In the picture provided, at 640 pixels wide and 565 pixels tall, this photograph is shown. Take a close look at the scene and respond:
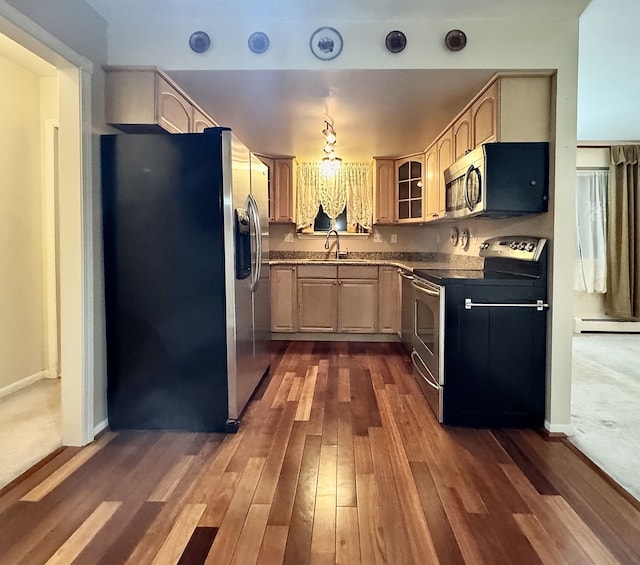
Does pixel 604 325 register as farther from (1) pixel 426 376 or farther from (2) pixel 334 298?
(1) pixel 426 376

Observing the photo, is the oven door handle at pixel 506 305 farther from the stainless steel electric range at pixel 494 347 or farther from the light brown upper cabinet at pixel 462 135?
the light brown upper cabinet at pixel 462 135

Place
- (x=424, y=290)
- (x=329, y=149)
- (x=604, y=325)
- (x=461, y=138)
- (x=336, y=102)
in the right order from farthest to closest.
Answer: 1. (x=604, y=325)
2. (x=329, y=149)
3. (x=461, y=138)
4. (x=336, y=102)
5. (x=424, y=290)

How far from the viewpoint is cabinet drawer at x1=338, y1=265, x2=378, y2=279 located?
500 centimetres

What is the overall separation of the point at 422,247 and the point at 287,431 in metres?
3.63

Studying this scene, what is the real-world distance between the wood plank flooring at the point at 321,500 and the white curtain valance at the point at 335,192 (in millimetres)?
3299

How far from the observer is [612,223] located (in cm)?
549

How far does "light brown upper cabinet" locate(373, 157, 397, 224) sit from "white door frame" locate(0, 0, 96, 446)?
11.6 feet

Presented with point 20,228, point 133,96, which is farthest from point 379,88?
point 20,228

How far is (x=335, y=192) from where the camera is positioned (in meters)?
5.65

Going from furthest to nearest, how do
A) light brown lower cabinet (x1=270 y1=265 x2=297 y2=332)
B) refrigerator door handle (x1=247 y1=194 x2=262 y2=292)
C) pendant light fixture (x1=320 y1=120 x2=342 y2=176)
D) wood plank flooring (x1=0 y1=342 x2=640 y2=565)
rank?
light brown lower cabinet (x1=270 y1=265 x2=297 y2=332)
pendant light fixture (x1=320 y1=120 x2=342 y2=176)
refrigerator door handle (x1=247 y1=194 x2=262 y2=292)
wood plank flooring (x1=0 y1=342 x2=640 y2=565)

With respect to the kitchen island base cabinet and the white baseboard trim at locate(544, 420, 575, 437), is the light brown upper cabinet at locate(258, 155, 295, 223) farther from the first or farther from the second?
the white baseboard trim at locate(544, 420, 575, 437)

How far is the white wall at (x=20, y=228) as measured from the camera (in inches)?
126

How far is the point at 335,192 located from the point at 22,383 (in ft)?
12.6

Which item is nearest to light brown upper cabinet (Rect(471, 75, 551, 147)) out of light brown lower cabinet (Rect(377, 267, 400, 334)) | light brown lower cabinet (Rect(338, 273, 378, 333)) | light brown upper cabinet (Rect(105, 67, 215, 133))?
light brown upper cabinet (Rect(105, 67, 215, 133))
